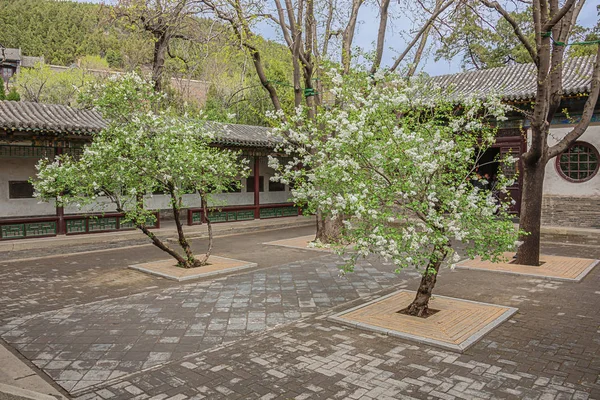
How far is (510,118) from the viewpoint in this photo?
48.1ft

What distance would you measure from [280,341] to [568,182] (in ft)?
39.5

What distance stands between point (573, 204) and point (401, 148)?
10.9m

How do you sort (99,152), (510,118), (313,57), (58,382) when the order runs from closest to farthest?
(58,382) → (99,152) → (313,57) → (510,118)

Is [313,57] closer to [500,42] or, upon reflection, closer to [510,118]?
[510,118]

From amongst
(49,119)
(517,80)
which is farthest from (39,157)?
(517,80)

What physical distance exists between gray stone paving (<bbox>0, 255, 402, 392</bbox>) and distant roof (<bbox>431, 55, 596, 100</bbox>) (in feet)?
23.6

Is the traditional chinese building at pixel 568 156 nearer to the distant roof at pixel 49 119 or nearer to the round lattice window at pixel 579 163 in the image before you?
the round lattice window at pixel 579 163

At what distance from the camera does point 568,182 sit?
13758 mm

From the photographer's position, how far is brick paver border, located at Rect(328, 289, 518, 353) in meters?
5.14

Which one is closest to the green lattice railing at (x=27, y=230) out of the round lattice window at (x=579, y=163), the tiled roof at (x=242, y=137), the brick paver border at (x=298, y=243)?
the tiled roof at (x=242, y=137)

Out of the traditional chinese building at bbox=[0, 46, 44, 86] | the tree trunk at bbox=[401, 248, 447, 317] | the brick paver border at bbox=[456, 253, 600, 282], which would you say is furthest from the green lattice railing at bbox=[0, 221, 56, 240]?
the traditional chinese building at bbox=[0, 46, 44, 86]

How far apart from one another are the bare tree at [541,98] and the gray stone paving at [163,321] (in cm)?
330

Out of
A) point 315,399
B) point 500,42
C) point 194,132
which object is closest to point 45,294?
point 194,132

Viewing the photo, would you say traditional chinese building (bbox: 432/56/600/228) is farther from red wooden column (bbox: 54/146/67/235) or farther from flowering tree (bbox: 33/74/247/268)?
red wooden column (bbox: 54/146/67/235)
